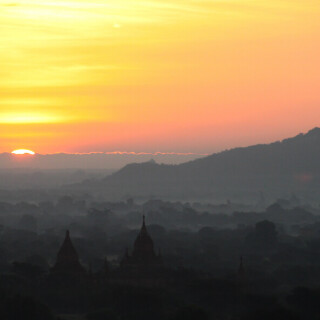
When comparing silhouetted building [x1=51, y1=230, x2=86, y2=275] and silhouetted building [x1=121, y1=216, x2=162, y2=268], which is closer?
silhouetted building [x1=121, y1=216, x2=162, y2=268]

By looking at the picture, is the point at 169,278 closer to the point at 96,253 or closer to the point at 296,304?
the point at 296,304

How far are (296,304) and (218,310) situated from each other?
20.8 ft

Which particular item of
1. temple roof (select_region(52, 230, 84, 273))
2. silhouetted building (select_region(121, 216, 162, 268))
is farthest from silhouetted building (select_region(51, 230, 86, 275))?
silhouetted building (select_region(121, 216, 162, 268))

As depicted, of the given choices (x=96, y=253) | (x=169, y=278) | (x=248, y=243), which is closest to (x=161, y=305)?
(x=169, y=278)

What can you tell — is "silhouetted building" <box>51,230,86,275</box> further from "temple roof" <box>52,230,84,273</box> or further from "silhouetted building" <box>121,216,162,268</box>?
"silhouetted building" <box>121,216,162,268</box>

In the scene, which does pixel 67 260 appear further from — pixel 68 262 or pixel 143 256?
pixel 143 256

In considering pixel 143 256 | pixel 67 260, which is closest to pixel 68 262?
pixel 67 260

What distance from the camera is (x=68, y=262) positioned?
403 ft

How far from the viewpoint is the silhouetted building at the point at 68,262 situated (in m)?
123

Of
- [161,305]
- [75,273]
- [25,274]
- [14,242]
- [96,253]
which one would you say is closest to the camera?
[161,305]

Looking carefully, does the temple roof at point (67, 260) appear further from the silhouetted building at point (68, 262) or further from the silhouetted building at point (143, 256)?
the silhouetted building at point (143, 256)

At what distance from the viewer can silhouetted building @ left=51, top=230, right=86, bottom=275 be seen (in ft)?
402

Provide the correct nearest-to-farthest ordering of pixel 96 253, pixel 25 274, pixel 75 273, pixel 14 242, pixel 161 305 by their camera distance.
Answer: pixel 161 305 < pixel 75 273 < pixel 25 274 < pixel 96 253 < pixel 14 242

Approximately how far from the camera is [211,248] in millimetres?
176375
